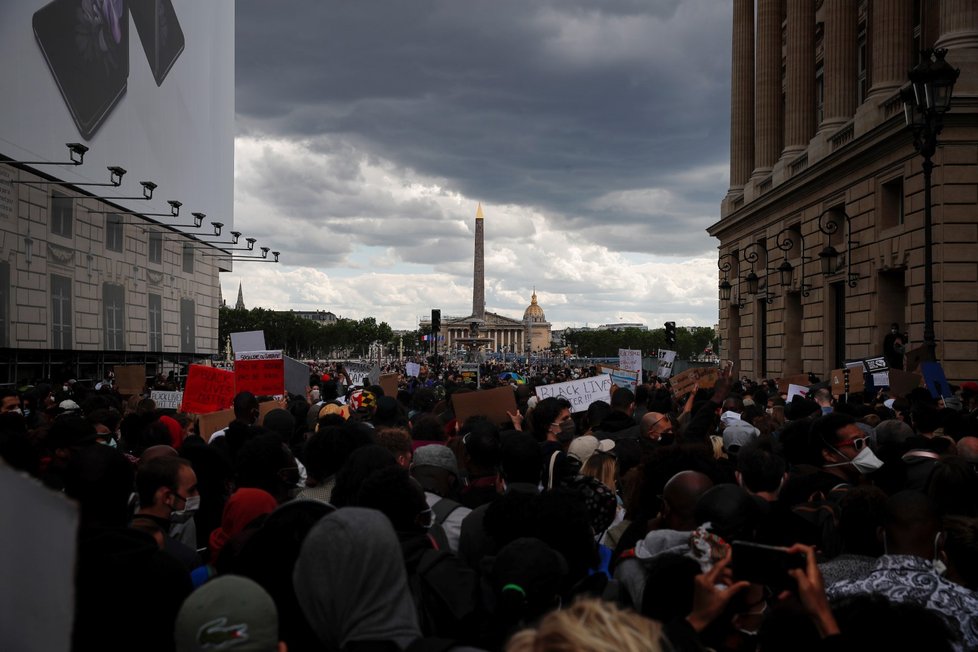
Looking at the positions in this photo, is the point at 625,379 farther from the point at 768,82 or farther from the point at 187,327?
the point at 187,327

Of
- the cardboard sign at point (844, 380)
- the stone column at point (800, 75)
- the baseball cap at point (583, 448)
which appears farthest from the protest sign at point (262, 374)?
the stone column at point (800, 75)

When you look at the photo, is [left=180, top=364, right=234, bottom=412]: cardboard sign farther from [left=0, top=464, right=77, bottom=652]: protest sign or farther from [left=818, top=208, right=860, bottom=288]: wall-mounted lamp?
[left=818, top=208, right=860, bottom=288]: wall-mounted lamp

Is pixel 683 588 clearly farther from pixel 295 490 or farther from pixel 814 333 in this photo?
pixel 814 333

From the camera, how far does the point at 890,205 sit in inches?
923

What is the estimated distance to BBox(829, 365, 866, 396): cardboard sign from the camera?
47.5 ft

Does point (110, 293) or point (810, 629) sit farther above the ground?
point (110, 293)

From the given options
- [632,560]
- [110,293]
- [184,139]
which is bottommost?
[632,560]

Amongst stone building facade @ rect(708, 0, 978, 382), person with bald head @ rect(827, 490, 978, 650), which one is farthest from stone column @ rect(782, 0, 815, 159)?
person with bald head @ rect(827, 490, 978, 650)

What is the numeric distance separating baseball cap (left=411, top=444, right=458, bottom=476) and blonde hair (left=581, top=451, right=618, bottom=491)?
34.5 inches

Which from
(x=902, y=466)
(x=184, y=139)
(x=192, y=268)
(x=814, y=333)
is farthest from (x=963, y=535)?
(x=192, y=268)

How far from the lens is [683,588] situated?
11.7 feet

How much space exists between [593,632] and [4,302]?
26217mm

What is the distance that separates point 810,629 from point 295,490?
380 cm

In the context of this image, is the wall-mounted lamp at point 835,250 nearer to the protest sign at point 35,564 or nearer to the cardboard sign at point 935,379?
the cardboard sign at point 935,379
